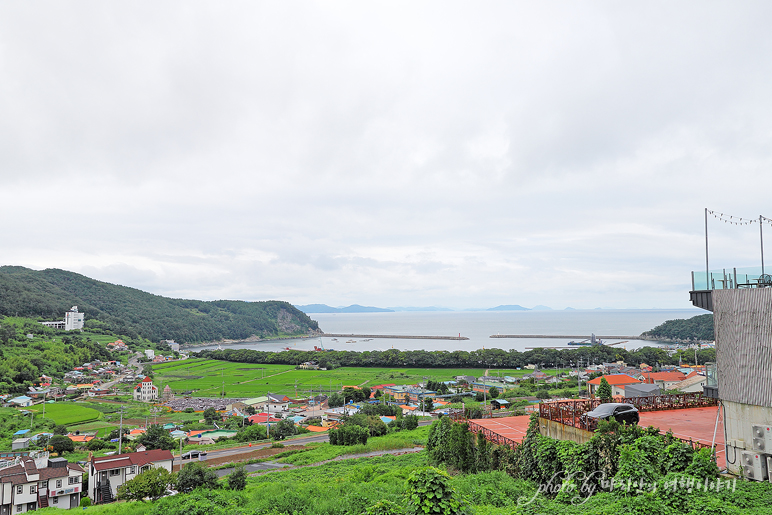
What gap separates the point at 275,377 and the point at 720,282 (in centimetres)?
6620

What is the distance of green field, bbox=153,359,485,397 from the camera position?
2303 inches

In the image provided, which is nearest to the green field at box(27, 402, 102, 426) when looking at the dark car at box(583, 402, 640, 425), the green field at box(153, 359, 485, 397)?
the green field at box(153, 359, 485, 397)

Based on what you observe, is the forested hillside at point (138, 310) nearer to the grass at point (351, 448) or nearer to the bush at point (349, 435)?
the bush at point (349, 435)

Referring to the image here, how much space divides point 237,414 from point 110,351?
5780cm

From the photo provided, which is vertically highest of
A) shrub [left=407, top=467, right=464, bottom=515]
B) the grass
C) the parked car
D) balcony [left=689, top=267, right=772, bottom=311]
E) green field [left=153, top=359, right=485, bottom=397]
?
balcony [left=689, top=267, right=772, bottom=311]

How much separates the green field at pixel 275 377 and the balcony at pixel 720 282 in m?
49.8

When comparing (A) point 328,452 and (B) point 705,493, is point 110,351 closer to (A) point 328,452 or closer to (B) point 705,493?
(A) point 328,452

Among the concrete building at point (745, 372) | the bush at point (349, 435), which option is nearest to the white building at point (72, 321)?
the bush at point (349, 435)

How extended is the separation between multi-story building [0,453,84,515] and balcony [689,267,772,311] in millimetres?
26140

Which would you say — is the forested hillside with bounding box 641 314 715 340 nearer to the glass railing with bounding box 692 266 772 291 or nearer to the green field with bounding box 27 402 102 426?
the glass railing with bounding box 692 266 772 291

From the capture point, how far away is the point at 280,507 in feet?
37.6

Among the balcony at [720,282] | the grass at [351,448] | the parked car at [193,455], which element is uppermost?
the balcony at [720,282]

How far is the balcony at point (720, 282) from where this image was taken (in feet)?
33.1

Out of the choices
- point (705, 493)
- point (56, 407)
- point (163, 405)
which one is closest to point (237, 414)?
point (163, 405)
